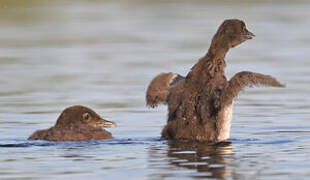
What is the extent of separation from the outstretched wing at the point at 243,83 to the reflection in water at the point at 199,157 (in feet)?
2.13

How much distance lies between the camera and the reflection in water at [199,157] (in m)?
12.3

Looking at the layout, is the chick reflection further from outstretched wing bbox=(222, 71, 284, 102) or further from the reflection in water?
outstretched wing bbox=(222, 71, 284, 102)

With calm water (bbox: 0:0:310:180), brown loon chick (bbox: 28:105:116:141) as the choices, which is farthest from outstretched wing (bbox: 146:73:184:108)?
brown loon chick (bbox: 28:105:116:141)

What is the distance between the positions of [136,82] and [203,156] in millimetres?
7613

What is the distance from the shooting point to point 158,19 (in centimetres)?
3269

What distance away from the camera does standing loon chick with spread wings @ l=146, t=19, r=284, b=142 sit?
48.3 ft

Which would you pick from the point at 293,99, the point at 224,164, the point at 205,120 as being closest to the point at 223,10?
the point at 293,99

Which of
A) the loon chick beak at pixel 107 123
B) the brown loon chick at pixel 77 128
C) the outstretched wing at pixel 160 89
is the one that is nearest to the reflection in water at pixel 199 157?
the outstretched wing at pixel 160 89

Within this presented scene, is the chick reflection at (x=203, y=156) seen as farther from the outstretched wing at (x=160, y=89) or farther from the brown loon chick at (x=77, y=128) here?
the brown loon chick at (x=77, y=128)

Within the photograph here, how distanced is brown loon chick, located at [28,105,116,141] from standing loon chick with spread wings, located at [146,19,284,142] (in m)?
0.99

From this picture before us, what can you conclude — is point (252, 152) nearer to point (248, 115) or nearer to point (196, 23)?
point (248, 115)

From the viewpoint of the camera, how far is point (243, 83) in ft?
48.0

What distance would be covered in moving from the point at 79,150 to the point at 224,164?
2.23 meters

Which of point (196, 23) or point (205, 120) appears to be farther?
point (196, 23)
